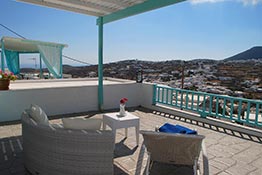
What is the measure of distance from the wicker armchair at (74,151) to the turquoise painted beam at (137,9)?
295cm

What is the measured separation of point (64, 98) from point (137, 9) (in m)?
3.19

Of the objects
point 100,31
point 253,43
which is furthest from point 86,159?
point 253,43

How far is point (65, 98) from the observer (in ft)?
18.1

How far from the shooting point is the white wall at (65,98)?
479cm

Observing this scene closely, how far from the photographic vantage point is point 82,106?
584 cm

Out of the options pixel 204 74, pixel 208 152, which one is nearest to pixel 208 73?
pixel 204 74

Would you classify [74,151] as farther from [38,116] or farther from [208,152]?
[208,152]

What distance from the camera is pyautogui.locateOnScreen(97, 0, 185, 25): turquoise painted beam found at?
380 centimetres

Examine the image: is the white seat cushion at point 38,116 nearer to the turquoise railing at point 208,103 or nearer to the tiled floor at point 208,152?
the tiled floor at point 208,152

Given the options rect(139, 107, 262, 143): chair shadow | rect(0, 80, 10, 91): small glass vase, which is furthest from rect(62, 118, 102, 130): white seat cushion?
rect(0, 80, 10, 91): small glass vase

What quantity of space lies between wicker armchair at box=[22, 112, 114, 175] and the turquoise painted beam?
2952 mm

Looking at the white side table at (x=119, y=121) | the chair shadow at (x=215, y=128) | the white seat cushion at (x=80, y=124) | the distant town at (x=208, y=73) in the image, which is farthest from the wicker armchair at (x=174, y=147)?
the distant town at (x=208, y=73)

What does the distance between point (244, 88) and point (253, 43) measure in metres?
3.92

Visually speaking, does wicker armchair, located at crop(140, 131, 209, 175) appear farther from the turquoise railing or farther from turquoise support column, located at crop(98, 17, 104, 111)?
turquoise support column, located at crop(98, 17, 104, 111)
